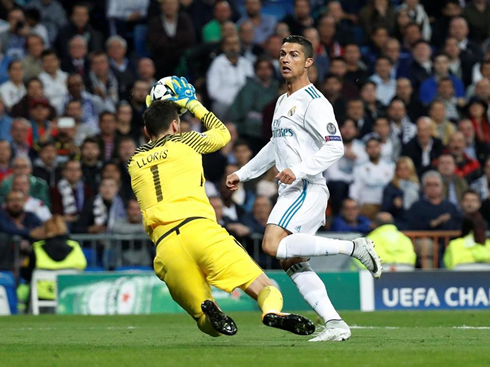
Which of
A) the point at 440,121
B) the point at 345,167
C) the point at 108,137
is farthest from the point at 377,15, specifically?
the point at 108,137

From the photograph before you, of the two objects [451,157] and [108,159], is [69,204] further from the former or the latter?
[451,157]

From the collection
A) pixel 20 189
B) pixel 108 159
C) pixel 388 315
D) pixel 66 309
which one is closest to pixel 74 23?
pixel 108 159

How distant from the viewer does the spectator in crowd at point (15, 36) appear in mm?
19109

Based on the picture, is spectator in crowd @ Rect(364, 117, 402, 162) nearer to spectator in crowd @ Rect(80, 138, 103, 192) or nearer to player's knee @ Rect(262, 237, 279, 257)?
spectator in crowd @ Rect(80, 138, 103, 192)

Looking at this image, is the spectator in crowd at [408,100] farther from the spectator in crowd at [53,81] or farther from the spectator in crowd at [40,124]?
the spectator in crowd at [40,124]

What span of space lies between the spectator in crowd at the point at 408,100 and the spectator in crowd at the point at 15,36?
6.31 metres

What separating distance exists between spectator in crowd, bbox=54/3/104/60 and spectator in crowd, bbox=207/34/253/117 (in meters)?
2.23

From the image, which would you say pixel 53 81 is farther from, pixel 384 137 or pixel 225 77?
pixel 384 137

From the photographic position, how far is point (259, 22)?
20.5 meters

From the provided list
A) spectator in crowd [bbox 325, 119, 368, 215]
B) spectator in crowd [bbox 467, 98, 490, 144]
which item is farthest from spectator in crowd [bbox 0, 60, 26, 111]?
spectator in crowd [bbox 467, 98, 490, 144]

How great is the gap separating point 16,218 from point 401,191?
5846 mm

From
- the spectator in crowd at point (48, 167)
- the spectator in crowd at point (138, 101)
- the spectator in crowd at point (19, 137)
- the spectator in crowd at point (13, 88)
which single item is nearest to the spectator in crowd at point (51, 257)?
the spectator in crowd at point (48, 167)

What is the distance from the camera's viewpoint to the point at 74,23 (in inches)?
779

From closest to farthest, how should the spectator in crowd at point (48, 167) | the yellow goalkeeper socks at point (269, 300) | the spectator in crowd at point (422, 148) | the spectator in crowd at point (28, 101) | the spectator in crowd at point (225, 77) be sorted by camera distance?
1. the yellow goalkeeper socks at point (269, 300)
2. the spectator in crowd at point (48, 167)
3. the spectator in crowd at point (28, 101)
4. the spectator in crowd at point (422, 148)
5. the spectator in crowd at point (225, 77)
